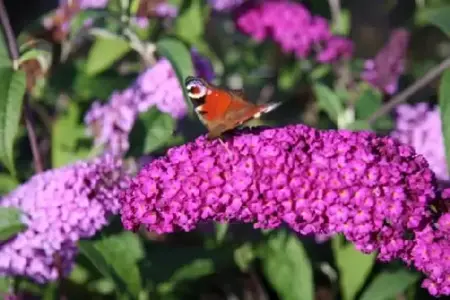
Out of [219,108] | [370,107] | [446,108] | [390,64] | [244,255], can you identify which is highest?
[219,108]

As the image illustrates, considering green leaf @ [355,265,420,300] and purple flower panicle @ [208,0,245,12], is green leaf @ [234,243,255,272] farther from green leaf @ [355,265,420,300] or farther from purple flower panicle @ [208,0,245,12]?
purple flower panicle @ [208,0,245,12]

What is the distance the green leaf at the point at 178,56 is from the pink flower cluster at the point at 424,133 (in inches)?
28.8

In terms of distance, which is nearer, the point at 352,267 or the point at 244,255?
the point at 352,267

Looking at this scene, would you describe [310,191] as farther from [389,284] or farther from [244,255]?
[244,255]

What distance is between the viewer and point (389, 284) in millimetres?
2574

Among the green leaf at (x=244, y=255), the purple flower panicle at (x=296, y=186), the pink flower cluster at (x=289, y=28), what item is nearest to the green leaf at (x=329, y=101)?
the pink flower cluster at (x=289, y=28)

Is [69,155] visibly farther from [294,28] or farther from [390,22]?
[390,22]

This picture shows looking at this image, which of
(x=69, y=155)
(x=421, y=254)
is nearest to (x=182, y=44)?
(x=69, y=155)

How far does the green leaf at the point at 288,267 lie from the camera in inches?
103

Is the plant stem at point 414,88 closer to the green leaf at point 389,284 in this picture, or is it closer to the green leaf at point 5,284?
the green leaf at point 389,284

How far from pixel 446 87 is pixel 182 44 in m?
0.77

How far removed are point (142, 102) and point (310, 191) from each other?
3.28 feet

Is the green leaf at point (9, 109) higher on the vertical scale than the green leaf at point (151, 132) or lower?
higher

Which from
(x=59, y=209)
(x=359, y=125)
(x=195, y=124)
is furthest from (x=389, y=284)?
(x=59, y=209)
